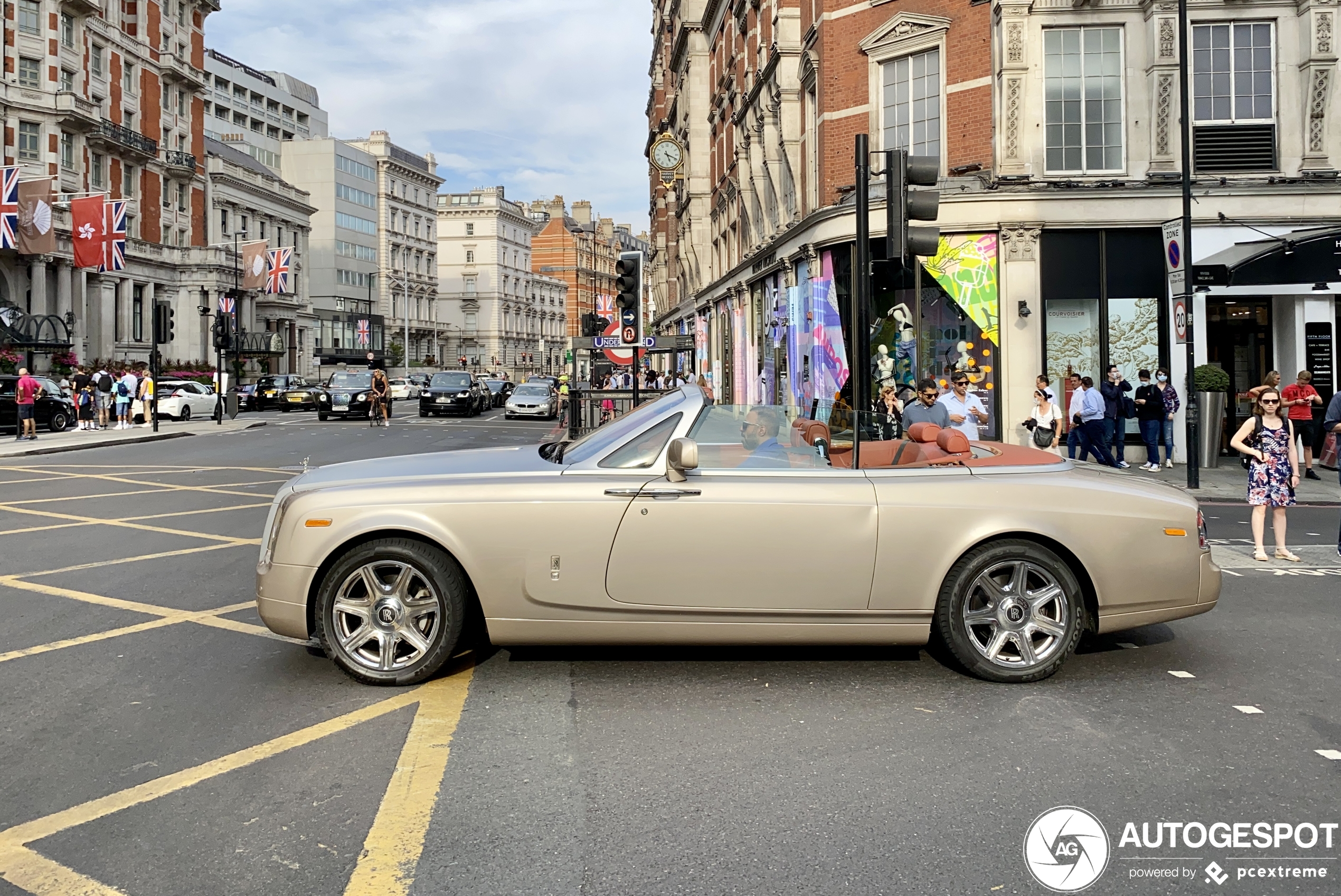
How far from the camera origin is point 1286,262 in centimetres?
1852

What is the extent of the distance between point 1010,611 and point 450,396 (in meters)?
36.9

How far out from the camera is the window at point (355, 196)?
340ft

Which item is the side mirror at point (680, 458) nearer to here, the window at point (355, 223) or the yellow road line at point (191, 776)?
the yellow road line at point (191, 776)

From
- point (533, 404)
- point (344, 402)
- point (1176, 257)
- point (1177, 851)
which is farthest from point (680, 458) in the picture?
point (533, 404)

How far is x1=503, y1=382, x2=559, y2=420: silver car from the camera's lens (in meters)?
40.0

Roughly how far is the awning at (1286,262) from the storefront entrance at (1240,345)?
1.85ft

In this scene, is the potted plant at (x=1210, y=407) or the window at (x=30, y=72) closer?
the potted plant at (x=1210, y=407)

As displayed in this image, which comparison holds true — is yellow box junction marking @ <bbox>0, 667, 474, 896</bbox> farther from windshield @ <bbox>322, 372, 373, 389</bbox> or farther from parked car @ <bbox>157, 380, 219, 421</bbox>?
windshield @ <bbox>322, 372, 373, 389</bbox>

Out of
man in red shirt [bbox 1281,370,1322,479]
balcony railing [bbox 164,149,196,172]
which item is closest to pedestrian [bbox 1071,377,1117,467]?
man in red shirt [bbox 1281,370,1322,479]

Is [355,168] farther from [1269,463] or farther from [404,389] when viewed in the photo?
[1269,463]

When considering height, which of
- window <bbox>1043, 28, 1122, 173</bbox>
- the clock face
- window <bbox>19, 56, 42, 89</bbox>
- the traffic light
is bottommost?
the traffic light

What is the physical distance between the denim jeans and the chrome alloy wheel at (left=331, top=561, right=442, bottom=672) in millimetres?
15389

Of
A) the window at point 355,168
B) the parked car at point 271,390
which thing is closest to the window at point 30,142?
the parked car at point 271,390

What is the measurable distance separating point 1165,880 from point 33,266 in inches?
2552
